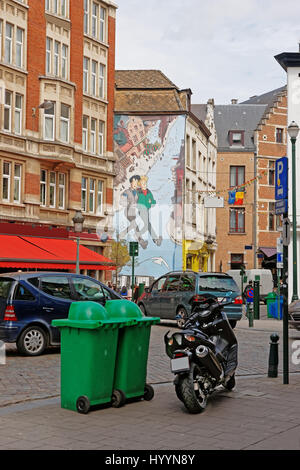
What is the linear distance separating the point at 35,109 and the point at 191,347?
24242mm

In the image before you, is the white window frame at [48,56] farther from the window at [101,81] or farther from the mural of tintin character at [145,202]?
the mural of tintin character at [145,202]

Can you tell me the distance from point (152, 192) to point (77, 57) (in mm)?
11145

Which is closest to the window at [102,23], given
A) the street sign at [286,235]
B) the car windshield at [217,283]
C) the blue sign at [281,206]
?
the car windshield at [217,283]

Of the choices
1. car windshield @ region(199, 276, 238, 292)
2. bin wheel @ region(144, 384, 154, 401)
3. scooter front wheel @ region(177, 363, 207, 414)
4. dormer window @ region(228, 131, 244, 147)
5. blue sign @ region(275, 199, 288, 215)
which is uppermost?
dormer window @ region(228, 131, 244, 147)

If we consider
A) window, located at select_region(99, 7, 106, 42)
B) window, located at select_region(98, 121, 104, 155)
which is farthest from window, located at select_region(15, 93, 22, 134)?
window, located at select_region(99, 7, 106, 42)

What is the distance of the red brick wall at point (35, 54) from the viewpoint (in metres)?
30.4

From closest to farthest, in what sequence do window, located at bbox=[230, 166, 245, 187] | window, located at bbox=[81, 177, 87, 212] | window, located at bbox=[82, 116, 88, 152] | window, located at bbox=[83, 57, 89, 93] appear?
1. window, located at bbox=[81, 177, 87, 212]
2. window, located at bbox=[82, 116, 88, 152]
3. window, located at bbox=[83, 57, 89, 93]
4. window, located at bbox=[230, 166, 245, 187]

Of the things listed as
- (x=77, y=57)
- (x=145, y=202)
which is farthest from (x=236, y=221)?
(x=77, y=57)

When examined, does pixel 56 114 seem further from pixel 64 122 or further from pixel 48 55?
pixel 48 55

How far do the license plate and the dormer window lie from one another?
54372 millimetres

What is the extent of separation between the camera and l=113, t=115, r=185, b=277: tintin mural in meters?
41.8

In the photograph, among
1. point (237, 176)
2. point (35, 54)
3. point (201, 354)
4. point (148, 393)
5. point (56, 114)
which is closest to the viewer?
point (201, 354)

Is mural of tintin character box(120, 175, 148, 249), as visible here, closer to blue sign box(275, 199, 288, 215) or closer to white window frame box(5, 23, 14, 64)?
white window frame box(5, 23, 14, 64)

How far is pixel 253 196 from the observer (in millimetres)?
59156
